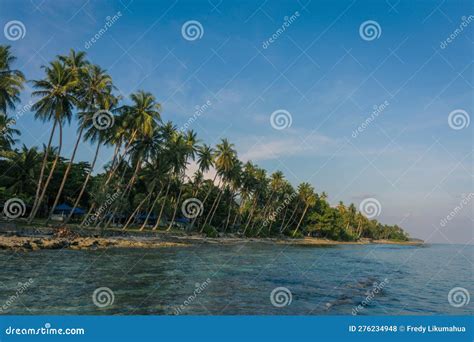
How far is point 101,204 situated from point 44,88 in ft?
53.4

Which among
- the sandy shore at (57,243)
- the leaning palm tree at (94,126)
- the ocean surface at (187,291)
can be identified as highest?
the leaning palm tree at (94,126)

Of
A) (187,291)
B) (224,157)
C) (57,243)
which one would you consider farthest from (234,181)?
(187,291)

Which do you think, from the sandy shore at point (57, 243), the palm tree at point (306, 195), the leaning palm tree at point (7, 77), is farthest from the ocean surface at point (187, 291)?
the palm tree at point (306, 195)

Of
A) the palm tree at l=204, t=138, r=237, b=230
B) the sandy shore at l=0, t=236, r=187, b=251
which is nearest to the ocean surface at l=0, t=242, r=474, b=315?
the sandy shore at l=0, t=236, r=187, b=251

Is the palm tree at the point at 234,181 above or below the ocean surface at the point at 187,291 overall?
above

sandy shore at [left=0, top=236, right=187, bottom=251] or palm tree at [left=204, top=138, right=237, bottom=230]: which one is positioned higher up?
palm tree at [left=204, top=138, right=237, bottom=230]

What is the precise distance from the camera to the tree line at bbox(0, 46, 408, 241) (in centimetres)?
4084

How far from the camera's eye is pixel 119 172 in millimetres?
63406

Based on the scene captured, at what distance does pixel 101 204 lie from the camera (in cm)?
4841

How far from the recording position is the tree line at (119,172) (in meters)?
40.8

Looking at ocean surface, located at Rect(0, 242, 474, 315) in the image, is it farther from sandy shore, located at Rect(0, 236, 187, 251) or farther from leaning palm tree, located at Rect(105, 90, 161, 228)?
leaning palm tree, located at Rect(105, 90, 161, 228)

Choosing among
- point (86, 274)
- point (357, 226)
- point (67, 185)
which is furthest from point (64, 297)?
point (357, 226)

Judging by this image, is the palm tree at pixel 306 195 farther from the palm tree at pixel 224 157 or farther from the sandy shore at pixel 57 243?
the sandy shore at pixel 57 243

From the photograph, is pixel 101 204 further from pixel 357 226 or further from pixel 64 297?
pixel 357 226
